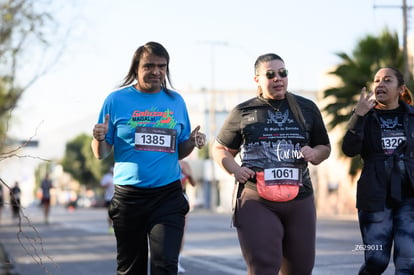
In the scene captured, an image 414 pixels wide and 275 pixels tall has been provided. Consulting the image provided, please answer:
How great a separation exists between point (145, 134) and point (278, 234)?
1.07 meters

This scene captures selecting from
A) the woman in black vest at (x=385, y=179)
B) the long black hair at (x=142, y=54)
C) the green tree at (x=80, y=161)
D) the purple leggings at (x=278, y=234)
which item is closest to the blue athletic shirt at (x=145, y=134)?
the long black hair at (x=142, y=54)

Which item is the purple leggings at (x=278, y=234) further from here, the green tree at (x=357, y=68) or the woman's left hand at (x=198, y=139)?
the green tree at (x=357, y=68)

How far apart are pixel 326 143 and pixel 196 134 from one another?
33.8 inches

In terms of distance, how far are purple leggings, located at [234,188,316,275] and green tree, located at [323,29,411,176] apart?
25330mm

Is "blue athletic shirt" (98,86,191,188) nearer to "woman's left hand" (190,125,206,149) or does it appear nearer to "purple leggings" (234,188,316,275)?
"woman's left hand" (190,125,206,149)

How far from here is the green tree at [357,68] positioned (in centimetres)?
3114

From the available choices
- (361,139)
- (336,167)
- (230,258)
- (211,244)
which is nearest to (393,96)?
(361,139)

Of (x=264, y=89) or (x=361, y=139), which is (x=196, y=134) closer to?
(x=264, y=89)

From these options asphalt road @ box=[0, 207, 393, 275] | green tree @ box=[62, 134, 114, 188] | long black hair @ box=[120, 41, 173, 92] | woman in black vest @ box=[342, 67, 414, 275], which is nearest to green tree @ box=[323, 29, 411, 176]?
asphalt road @ box=[0, 207, 393, 275]

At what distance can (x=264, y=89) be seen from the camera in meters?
6.23

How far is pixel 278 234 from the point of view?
596 cm

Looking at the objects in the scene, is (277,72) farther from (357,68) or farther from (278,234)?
(357,68)

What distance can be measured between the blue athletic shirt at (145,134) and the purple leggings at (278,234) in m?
0.59

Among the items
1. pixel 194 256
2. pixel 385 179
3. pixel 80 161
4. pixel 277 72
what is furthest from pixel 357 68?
pixel 80 161
